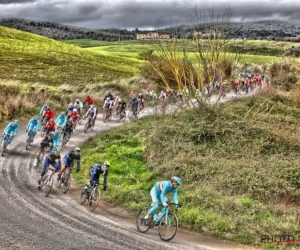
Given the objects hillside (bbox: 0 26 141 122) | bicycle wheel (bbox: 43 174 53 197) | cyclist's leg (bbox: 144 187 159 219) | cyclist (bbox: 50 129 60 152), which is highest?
hillside (bbox: 0 26 141 122)

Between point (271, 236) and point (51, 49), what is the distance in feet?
245

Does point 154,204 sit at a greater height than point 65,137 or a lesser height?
greater

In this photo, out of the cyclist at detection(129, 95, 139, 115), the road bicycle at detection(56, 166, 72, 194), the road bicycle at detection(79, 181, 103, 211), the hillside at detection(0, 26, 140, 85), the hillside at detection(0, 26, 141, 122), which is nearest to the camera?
the road bicycle at detection(79, 181, 103, 211)

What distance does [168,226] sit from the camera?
14.2 meters

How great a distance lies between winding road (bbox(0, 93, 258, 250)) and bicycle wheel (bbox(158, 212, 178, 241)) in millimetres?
217

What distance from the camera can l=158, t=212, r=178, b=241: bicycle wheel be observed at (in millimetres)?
14148

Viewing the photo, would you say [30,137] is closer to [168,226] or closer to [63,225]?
[63,225]

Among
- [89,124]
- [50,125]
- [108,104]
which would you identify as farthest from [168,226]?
[108,104]

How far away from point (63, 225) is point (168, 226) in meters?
3.66

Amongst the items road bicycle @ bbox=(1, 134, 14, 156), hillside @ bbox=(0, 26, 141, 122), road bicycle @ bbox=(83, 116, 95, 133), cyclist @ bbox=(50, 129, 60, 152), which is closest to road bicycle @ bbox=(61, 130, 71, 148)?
cyclist @ bbox=(50, 129, 60, 152)

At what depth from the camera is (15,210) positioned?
621 inches

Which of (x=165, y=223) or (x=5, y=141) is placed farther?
(x=5, y=141)

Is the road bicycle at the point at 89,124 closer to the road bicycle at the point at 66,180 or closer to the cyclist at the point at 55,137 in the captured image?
the cyclist at the point at 55,137

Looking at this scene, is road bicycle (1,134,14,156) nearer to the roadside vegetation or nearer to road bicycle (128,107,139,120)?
the roadside vegetation
